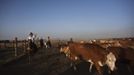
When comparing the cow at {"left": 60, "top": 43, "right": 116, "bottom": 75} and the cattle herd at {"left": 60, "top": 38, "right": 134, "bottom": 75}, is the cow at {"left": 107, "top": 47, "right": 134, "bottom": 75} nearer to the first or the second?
the cattle herd at {"left": 60, "top": 38, "right": 134, "bottom": 75}

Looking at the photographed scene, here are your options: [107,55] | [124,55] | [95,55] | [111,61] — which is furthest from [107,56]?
[124,55]

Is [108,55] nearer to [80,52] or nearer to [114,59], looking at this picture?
[114,59]

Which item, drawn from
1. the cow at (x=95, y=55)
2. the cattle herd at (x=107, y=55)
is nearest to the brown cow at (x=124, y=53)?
the cattle herd at (x=107, y=55)

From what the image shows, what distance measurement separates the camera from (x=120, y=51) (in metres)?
12.8

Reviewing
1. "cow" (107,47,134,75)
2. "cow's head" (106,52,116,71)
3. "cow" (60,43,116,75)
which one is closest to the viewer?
"cow's head" (106,52,116,71)

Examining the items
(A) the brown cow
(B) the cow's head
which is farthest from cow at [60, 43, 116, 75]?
(A) the brown cow

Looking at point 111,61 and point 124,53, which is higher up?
point 124,53

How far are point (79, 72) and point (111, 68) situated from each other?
3005 millimetres

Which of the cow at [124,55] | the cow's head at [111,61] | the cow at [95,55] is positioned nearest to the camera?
the cow's head at [111,61]

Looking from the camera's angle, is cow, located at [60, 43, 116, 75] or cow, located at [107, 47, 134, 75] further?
cow, located at [107, 47, 134, 75]

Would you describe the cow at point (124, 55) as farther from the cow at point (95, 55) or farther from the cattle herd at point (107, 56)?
the cow at point (95, 55)

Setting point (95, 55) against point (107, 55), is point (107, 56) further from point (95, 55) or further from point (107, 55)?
point (95, 55)

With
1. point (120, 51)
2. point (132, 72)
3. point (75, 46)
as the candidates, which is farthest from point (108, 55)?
point (75, 46)

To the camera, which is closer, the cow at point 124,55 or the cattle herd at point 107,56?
the cattle herd at point 107,56
